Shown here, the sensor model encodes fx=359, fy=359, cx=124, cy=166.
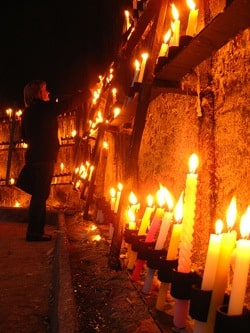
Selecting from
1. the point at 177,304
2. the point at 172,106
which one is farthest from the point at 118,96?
the point at 177,304

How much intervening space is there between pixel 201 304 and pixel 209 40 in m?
1.76

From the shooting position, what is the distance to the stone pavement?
7.35 ft

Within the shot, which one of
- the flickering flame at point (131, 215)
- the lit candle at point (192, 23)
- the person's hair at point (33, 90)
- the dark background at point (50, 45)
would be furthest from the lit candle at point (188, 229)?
the dark background at point (50, 45)

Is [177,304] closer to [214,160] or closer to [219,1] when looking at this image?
[214,160]

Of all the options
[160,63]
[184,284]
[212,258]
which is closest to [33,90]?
[160,63]

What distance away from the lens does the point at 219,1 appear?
9.27ft

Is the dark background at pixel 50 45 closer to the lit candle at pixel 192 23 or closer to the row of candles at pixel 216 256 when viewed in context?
the lit candle at pixel 192 23

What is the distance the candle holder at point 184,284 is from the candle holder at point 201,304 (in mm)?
213

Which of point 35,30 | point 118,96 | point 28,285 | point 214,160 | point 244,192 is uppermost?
point 35,30

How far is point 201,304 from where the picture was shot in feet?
4.59

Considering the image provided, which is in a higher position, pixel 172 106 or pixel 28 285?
pixel 172 106

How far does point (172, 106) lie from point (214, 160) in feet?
3.69

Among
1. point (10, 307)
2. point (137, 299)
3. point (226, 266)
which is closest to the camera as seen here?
point (226, 266)

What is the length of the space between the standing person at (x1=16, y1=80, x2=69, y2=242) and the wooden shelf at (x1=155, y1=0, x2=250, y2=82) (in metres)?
2.43
